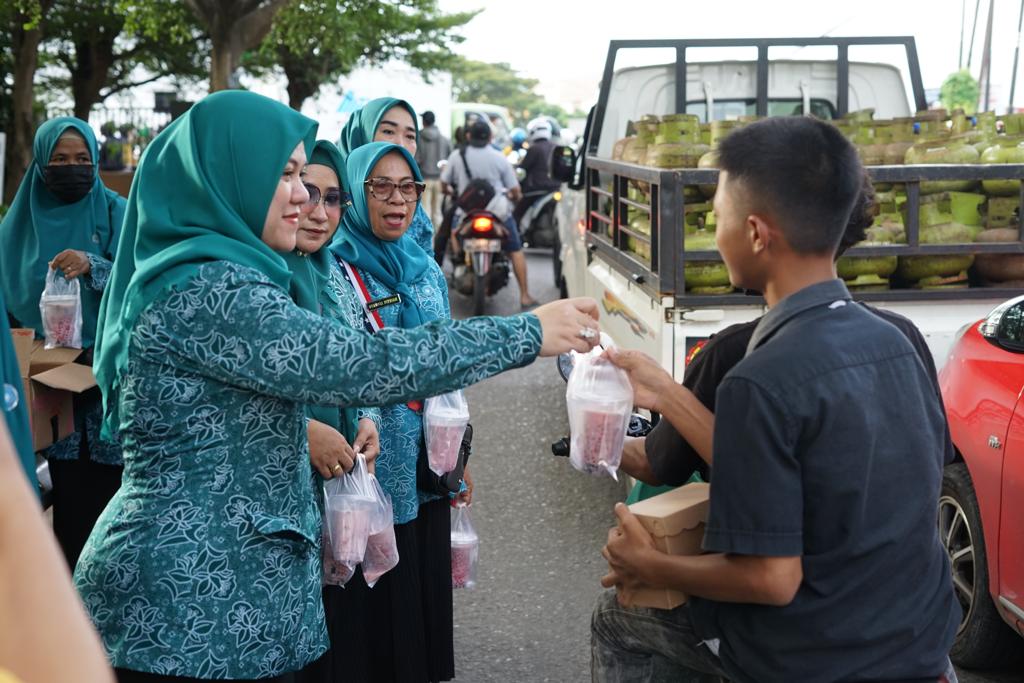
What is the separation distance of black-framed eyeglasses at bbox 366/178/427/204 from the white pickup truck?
163 centimetres

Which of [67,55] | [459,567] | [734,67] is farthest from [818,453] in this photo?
[67,55]

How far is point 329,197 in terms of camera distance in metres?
3.53

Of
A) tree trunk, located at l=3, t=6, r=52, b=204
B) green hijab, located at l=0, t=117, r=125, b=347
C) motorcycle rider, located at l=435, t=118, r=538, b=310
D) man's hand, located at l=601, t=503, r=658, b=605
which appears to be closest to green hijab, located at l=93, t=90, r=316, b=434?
man's hand, located at l=601, t=503, r=658, b=605

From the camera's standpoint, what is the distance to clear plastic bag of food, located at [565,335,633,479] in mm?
2656

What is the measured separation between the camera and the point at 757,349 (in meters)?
2.27

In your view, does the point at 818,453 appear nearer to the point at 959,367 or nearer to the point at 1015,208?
the point at 959,367

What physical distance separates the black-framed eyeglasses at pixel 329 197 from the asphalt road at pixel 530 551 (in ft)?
6.45

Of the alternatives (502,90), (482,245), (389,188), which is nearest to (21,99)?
(482,245)

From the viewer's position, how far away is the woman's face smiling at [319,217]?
10.8 feet

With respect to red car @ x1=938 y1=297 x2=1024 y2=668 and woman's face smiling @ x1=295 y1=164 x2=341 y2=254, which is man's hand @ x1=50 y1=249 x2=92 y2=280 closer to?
woman's face smiling @ x1=295 y1=164 x2=341 y2=254

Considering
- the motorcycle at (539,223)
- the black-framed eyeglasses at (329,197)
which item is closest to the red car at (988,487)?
the black-framed eyeglasses at (329,197)

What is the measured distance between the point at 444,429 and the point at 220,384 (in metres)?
1.38

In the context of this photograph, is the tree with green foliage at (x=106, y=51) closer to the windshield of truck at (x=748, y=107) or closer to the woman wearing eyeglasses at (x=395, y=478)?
the windshield of truck at (x=748, y=107)

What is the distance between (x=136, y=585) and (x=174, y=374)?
443 millimetres
